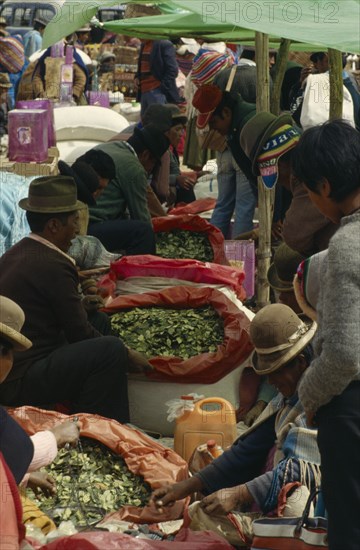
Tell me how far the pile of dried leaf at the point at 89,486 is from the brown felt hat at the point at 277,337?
0.88 metres

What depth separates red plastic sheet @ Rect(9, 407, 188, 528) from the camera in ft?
13.1

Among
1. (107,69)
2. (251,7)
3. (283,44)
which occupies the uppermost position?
(251,7)

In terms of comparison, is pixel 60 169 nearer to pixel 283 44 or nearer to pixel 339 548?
pixel 283 44

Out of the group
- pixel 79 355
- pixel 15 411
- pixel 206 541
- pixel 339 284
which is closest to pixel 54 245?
pixel 79 355

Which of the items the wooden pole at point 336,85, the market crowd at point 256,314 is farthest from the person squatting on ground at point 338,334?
the wooden pole at point 336,85

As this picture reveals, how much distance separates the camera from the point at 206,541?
10.4ft

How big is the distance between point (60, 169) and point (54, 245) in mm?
1793

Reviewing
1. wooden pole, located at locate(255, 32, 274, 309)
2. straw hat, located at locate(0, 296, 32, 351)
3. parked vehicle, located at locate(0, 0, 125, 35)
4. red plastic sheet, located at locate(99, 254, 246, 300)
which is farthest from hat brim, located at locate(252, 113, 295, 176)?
parked vehicle, located at locate(0, 0, 125, 35)

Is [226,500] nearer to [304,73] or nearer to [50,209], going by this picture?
[50,209]

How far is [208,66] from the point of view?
848 cm

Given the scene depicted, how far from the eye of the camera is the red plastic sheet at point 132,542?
2.90 meters

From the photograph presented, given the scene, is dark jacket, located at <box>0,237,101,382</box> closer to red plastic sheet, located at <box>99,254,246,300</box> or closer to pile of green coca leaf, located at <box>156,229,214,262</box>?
red plastic sheet, located at <box>99,254,246,300</box>

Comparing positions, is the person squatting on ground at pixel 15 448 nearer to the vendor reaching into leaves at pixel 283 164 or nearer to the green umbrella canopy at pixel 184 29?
the vendor reaching into leaves at pixel 283 164

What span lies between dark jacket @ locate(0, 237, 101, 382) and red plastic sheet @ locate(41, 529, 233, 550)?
4.88ft
